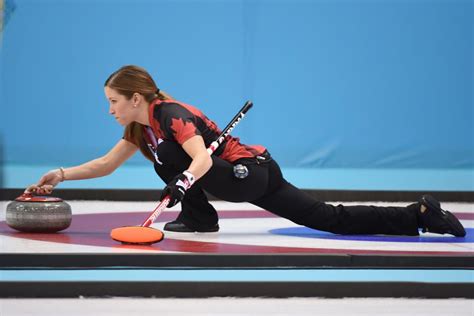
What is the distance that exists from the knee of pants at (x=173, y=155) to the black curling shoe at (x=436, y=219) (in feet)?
3.25

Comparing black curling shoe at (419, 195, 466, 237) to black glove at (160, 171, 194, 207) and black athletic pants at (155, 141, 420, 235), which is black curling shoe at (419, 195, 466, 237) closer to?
black athletic pants at (155, 141, 420, 235)

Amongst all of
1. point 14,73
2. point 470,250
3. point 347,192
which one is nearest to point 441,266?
point 470,250

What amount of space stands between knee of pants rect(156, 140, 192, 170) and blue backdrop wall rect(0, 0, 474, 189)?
3.11 m

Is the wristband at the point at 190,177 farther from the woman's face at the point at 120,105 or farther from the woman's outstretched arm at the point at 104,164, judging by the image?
the woman's outstretched arm at the point at 104,164

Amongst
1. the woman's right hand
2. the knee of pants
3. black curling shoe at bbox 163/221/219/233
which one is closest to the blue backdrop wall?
black curling shoe at bbox 163/221/219/233

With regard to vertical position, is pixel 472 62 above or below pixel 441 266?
above

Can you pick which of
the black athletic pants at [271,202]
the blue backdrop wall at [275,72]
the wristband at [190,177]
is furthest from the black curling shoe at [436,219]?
the blue backdrop wall at [275,72]

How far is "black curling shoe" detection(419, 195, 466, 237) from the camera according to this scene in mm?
3701

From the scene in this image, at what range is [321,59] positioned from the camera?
6.83 meters

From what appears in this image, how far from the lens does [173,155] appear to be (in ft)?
11.5

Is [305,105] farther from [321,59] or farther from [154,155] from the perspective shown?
[154,155]

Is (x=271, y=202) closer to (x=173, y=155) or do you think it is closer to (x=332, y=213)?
(x=332, y=213)

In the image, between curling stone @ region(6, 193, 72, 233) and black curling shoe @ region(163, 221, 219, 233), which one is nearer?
curling stone @ region(6, 193, 72, 233)

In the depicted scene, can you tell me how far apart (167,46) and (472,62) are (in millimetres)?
2320
